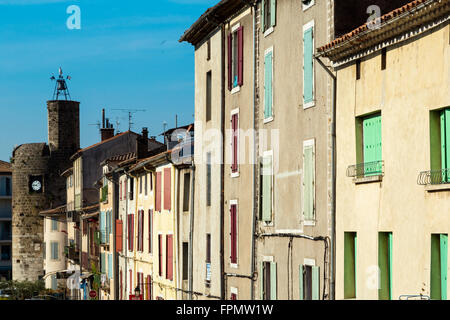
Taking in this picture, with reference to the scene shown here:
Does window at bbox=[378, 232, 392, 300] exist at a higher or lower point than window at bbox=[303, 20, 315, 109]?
lower

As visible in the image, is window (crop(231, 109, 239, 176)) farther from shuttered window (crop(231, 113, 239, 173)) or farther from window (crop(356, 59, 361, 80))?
window (crop(356, 59, 361, 80))

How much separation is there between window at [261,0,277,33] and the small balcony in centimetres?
761

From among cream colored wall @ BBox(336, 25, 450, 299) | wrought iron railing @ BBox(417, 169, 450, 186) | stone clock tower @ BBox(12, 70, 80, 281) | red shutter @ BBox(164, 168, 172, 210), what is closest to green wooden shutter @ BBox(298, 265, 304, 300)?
cream colored wall @ BBox(336, 25, 450, 299)

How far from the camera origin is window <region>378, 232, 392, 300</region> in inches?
710

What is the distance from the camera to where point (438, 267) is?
16031mm

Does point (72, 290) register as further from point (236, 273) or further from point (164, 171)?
point (236, 273)

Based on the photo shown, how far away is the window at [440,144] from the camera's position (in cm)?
1588

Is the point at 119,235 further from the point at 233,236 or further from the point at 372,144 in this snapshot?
the point at 372,144

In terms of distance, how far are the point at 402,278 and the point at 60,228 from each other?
2914 inches

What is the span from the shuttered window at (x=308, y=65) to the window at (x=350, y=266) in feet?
12.8

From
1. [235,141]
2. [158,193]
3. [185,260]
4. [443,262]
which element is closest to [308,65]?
[235,141]

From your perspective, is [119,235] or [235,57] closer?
[235,57]

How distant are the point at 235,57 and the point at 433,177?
48.5 ft

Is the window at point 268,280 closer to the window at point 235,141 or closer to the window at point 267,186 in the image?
the window at point 267,186
